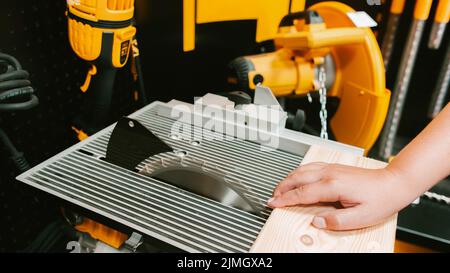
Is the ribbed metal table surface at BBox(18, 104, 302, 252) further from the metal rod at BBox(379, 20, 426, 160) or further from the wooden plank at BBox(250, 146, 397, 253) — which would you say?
the metal rod at BBox(379, 20, 426, 160)

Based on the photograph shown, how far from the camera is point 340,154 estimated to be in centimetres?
81

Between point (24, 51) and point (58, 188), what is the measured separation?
0.52 metres

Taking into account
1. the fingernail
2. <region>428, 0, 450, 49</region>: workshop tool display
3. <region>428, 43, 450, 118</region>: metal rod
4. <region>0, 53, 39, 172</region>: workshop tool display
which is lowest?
<region>428, 43, 450, 118</region>: metal rod

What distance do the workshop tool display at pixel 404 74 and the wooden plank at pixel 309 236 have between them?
3.83 ft

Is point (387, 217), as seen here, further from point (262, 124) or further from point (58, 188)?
point (58, 188)

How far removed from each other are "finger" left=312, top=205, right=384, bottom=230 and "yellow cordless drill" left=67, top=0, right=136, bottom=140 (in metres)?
0.70

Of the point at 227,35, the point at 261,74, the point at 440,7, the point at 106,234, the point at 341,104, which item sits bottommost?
the point at 106,234

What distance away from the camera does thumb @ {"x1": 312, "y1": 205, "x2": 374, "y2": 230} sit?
0.56 metres

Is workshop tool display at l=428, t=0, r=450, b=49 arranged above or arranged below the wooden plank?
above

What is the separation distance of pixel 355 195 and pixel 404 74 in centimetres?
131

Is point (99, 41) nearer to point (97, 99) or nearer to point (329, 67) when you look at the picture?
point (97, 99)

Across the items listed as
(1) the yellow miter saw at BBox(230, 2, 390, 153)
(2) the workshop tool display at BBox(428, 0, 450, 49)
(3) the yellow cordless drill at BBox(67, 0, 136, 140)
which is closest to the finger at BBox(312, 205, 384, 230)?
(1) the yellow miter saw at BBox(230, 2, 390, 153)

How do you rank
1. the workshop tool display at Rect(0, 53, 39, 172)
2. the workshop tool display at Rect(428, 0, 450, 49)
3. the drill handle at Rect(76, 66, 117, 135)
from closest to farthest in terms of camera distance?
the workshop tool display at Rect(0, 53, 39, 172), the drill handle at Rect(76, 66, 117, 135), the workshop tool display at Rect(428, 0, 450, 49)

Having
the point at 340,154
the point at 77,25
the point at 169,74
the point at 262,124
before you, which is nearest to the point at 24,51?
the point at 77,25
